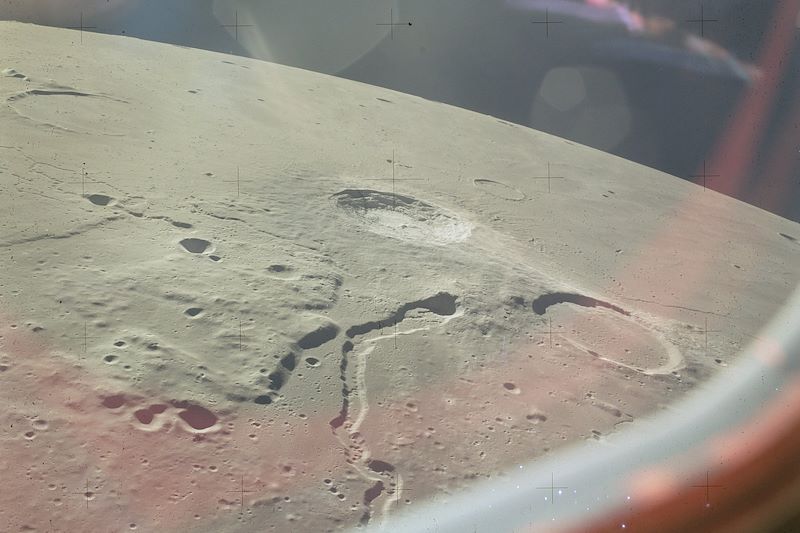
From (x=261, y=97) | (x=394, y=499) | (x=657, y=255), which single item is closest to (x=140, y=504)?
(x=394, y=499)

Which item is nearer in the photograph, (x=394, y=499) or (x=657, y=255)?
(x=394, y=499)

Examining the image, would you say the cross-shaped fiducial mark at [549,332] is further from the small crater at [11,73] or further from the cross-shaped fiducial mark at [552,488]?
the small crater at [11,73]

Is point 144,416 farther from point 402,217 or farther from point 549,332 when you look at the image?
point 402,217

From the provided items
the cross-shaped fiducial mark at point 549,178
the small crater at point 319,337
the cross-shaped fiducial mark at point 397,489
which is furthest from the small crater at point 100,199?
the cross-shaped fiducial mark at point 549,178

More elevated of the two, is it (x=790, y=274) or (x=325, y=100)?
(x=325, y=100)

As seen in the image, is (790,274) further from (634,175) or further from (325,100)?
(325,100)

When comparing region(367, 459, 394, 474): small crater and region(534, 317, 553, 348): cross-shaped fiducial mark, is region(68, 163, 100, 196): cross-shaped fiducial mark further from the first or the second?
region(534, 317, 553, 348): cross-shaped fiducial mark

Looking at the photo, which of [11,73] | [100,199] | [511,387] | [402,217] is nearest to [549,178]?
[402,217]
